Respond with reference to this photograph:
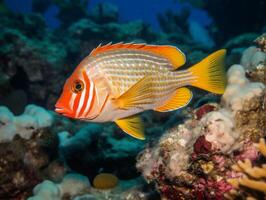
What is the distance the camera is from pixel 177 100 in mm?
3297

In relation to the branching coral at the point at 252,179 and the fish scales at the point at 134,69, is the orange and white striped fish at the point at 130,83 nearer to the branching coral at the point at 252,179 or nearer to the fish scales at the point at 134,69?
the fish scales at the point at 134,69

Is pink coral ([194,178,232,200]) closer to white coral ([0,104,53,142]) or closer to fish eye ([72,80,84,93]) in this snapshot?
fish eye ([72,80,84,93])

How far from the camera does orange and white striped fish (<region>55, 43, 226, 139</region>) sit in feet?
8.98

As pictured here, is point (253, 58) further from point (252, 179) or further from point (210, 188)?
point (252, 179)

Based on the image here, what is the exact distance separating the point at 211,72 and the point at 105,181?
3025mm

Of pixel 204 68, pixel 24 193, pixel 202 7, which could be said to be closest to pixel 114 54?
pixel 204 68

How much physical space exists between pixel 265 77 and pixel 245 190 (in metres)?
1.83

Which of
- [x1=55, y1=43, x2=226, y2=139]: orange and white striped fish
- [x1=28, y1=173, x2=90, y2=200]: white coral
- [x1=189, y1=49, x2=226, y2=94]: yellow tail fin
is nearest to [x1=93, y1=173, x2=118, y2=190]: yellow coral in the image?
[x1=28, y1=173, x2=90, y2=200]: white coral

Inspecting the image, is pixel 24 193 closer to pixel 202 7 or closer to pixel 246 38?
pixel 246 38

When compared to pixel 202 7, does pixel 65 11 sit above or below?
below

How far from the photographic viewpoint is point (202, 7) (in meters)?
16.4

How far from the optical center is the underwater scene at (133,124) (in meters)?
2.85

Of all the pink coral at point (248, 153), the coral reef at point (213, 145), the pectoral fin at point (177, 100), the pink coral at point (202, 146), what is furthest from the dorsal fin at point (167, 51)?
the pink coral at point (248, 153)

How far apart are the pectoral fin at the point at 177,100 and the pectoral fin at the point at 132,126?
0.26 m
